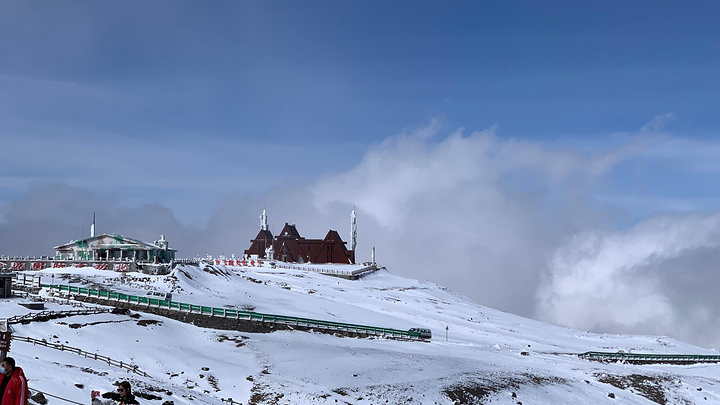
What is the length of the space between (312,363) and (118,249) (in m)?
47.7

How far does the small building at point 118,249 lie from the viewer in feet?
261

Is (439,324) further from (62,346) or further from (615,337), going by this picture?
(62,346)

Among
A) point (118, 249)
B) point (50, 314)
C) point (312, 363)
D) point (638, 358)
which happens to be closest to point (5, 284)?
point (50, 314)

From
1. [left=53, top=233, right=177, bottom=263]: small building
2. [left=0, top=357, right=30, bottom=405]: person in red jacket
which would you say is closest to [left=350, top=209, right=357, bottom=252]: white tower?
[left=53, top=233, right=177, bottom=263]: small building

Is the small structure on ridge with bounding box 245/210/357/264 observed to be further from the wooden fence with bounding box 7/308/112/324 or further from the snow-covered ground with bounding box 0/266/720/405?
the wooden fence with bounding box 7/308/112/324

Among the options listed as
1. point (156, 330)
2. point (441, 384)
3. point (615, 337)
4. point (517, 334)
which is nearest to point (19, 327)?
A: point (156, 330)

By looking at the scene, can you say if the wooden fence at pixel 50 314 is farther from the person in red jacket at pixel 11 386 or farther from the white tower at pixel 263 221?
the white tower at pixel 263 221

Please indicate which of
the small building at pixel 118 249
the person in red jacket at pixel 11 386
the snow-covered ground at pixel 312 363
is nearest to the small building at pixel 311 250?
the small building at pixel 118 249

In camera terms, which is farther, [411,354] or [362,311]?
[362,311]

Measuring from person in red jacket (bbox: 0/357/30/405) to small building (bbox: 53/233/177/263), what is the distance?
231ft

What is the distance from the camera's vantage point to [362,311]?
75.4 metres

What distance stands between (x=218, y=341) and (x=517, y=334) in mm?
41931

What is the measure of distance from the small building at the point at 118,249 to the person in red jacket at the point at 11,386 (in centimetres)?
7034

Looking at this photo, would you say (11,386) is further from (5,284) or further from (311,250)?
(311,250)
